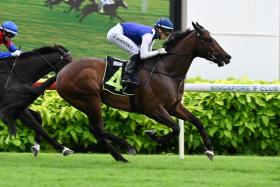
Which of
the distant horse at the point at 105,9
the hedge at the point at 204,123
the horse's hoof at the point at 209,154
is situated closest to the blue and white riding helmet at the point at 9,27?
the hedge at the point at 204,123

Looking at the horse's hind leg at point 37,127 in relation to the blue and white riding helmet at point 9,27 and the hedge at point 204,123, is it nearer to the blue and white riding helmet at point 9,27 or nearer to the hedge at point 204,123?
the hedge at point 204,123

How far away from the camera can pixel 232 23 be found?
43.0 feet

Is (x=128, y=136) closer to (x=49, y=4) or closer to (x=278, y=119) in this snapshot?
(x=278, y=119)

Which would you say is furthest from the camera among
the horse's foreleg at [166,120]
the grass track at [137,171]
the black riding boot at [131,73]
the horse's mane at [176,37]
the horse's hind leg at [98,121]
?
the horse's mane at [176,37]

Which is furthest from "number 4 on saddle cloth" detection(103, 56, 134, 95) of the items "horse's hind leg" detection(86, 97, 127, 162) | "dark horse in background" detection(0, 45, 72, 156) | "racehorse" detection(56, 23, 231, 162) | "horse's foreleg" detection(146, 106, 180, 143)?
"dark horse in background" detection(0, 45, 72, 156)

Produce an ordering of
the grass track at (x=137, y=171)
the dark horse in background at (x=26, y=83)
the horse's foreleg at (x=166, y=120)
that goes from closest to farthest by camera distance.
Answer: the grass track at (x=137, y=171), the horse's foreleg at (x=166, y=120), the dark horse in background at (x=26, y=83)

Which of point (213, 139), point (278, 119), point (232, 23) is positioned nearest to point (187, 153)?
point (213, 139)

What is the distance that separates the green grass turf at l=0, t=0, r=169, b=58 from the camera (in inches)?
510

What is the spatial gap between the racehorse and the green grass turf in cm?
389

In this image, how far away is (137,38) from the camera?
920 centimetres

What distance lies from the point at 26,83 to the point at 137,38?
1.39 meters

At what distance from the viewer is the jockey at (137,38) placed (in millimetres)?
8866

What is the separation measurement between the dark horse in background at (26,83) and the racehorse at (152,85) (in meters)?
0.39

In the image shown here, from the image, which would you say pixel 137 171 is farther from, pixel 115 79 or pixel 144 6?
pixel 144 6
